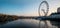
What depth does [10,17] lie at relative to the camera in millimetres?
3459

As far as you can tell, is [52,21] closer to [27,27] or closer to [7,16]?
[27,27]

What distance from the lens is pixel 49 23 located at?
3973 millimetres

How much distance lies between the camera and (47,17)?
143 inches

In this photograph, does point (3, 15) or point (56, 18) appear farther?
point (56, 18)

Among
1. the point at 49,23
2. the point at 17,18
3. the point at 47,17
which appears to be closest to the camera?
the point at 17,18

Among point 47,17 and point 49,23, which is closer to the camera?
point 47,17

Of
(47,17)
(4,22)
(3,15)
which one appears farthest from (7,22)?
(47,17)

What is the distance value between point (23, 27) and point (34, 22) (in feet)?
2.71

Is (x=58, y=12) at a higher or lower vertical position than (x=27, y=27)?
higher

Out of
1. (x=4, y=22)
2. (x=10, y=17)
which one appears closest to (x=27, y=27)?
(x=10, y=17)

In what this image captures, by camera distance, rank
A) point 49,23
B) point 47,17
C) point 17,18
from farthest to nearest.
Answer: point 49,23 < point 47,17 < point 17,18

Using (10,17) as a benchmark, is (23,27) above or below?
below

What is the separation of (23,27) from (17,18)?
0.23m

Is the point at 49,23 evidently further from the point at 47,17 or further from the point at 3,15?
the point at 3,15
